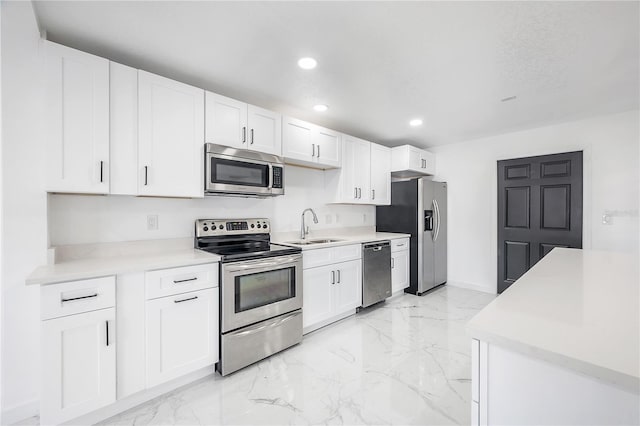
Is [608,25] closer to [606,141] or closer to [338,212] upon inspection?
[606,141]

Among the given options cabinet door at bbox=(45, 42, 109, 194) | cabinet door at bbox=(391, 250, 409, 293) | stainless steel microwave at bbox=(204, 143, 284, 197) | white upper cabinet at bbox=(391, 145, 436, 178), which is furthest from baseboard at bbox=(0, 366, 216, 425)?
white upper cabinet at bbox=(391, 145, 436, 178)

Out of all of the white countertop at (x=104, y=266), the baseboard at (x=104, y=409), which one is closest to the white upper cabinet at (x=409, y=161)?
the white countertop at (x=104, y=266)

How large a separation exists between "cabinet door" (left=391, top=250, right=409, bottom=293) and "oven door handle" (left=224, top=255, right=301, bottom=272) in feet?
5.71

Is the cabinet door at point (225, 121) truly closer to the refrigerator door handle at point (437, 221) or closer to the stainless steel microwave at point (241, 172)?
the stainless steel microwave at point (241, 172)

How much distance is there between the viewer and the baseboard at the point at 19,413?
1.65 metres

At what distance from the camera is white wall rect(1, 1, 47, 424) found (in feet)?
5.48

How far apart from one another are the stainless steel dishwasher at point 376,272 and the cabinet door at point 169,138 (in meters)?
2.04

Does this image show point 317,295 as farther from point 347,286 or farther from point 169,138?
point 169,138

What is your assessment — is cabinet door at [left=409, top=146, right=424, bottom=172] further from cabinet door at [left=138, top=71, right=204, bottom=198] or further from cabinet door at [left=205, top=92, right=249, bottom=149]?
cabinet door at [left=138, top=71, right=204, bottom=198]

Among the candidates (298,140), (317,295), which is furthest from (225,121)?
(317,295)

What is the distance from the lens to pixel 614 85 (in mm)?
2504

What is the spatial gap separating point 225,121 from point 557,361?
8.20ft

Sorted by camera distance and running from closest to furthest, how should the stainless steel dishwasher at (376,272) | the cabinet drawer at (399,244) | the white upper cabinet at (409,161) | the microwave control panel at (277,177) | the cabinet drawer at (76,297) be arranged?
the cabinet drawer at (76,297) < the microwave control panel at (277,177) < the stainless steel dishwasher at (376,272) < the cabinet drawer at (399,244) < the white upper cabinet at (409,161)

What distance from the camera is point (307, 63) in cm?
210
